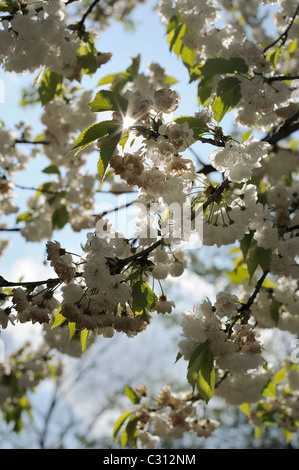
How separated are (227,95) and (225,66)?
0.14m

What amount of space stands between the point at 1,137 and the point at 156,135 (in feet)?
8.80

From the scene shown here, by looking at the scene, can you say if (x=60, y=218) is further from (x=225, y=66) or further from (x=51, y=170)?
(x=225, y=66)

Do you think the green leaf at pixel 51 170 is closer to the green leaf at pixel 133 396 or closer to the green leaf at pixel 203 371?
the green leaf at pixel 133 396

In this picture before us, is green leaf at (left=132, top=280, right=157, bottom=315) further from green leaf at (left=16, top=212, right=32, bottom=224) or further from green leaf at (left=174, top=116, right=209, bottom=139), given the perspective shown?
green leaf at (left=16, top=212, right=32, bottom=224)

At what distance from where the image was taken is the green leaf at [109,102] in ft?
3.98

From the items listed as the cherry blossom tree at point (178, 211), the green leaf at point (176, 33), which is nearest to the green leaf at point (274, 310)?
the cherry blossom tree at point (178, 211)

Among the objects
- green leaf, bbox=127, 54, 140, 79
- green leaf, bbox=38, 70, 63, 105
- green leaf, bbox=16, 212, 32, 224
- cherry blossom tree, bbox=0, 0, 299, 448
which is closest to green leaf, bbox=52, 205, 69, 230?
cherry blossom tree, bbox=0, 0, 299, 448

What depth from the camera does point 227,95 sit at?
1.74m

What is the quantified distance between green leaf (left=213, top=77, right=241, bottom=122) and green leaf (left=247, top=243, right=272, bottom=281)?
1.93 feet

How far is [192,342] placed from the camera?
1.49 metres

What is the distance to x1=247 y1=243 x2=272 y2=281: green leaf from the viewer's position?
1.70m

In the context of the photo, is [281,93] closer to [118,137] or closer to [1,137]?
[118,137]

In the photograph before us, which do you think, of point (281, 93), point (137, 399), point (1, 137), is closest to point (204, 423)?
point (137, 399)

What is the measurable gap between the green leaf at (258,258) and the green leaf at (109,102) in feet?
2.85
